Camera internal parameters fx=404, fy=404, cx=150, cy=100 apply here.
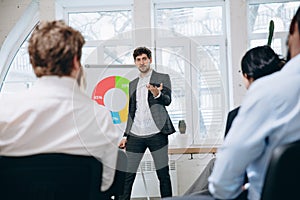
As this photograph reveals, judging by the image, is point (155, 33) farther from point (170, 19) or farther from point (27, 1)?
point (27, 1)

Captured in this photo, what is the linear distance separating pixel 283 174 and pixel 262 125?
12cm

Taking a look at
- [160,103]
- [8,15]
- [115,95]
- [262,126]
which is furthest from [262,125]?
[8,15]

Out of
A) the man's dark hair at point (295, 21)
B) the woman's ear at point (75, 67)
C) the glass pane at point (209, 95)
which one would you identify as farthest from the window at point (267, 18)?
the woman's ear at point (75, 67)

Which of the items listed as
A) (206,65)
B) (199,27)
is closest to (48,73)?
(206,65)

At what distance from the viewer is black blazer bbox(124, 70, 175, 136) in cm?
215

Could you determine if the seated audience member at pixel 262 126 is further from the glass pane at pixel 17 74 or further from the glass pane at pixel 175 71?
the glass pane at pixel 17 74

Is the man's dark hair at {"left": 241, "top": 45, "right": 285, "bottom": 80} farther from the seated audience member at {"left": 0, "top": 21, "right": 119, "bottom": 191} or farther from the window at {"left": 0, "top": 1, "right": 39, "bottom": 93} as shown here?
the window at {"left": 0, "top": 1, "right": 39, "bottom": 93}

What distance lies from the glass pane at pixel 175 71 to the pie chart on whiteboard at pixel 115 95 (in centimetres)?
23

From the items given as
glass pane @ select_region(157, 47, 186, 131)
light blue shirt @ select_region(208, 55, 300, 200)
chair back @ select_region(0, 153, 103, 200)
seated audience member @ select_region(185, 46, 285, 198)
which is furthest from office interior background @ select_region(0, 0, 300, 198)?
light blue shirt @ select_region(208, 55, 300, 200)

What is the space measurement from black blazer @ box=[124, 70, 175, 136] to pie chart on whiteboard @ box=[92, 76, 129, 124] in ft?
0.16

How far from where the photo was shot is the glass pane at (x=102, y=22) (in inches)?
199

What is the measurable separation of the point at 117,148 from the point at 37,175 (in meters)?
0.23

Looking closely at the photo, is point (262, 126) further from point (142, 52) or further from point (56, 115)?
point (142, 52)

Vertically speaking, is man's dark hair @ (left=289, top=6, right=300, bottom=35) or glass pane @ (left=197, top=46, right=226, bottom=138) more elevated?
man's dark hair @ (left=289, top=6, right=300, bottom=35)
